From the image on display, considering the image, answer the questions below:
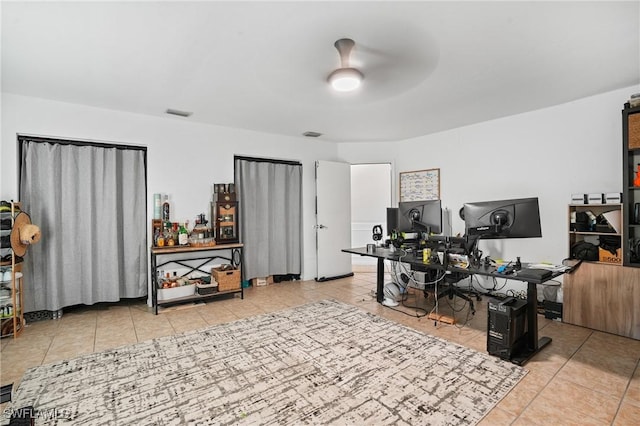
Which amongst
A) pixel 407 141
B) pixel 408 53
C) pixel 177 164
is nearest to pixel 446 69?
pixel 408 53

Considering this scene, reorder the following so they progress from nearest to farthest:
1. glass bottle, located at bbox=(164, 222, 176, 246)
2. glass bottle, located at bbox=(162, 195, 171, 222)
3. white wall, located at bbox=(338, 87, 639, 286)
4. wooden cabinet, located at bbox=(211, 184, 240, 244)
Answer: white wall, located at bbox=(338, 87, 639, 286) → glass bottle, located at bbox=(164, 222, 176, 246) → glass bottle, located at bbox=(162, 195, 171, 222) → wooden cabinet, located at bbox=(211, 184, 240, 244)

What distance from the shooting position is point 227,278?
14.2 ft

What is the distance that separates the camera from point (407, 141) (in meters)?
5.66

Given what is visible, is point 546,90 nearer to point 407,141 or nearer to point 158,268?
point 407,141

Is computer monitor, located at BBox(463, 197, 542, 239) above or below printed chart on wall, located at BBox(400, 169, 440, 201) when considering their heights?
below

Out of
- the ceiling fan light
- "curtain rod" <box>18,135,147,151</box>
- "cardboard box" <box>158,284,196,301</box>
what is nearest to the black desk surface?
the ceiling fan light

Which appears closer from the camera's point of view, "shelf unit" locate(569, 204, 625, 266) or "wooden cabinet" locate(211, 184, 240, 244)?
"shelf unit" locate(569, 204, 625, 266)

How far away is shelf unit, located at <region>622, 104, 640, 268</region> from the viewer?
9.71ft

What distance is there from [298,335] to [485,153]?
371cm

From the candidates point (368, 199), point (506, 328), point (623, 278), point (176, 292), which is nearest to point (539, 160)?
point (623, 278)

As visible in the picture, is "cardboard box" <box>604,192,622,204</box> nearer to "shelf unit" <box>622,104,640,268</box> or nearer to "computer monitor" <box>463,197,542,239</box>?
"shelf unit" <box>622,104,640,268</box>

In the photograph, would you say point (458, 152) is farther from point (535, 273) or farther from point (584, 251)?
point (535, 273)

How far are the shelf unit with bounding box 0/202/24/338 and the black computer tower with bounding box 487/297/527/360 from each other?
4.52 metres

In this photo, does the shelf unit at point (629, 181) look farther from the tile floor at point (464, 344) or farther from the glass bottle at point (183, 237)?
the glass bottle at point (183, 237)
